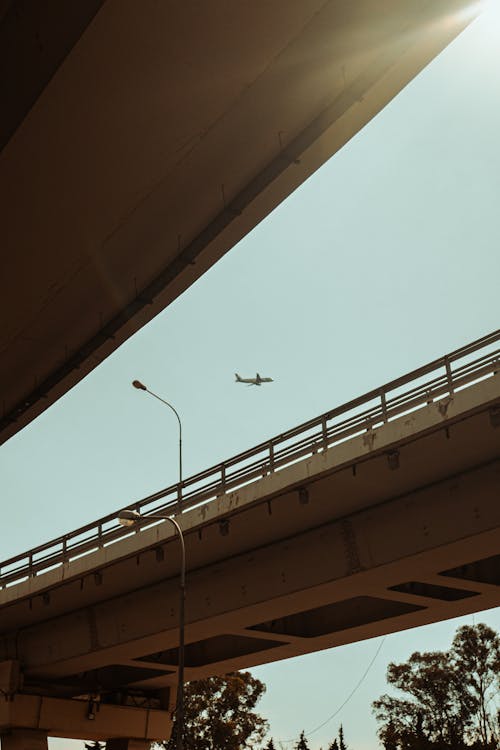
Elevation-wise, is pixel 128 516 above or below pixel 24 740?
above

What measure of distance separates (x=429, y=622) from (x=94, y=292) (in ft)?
65.6

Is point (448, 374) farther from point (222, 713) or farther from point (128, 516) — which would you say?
point (222, 713)

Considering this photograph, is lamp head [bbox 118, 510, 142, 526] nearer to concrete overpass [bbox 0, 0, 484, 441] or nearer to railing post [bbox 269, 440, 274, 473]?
railing post [bbox 269, 440, 274, 473]

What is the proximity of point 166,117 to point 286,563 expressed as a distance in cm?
1823

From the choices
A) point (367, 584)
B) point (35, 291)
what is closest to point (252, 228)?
point (35, 291)

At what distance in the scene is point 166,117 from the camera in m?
8.27

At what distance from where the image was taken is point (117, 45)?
282 inches

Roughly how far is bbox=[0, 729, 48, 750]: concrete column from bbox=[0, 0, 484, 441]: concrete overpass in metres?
28.2

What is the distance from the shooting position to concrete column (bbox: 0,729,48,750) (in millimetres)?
34903

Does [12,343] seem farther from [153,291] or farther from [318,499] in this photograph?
Answer: [318,499]

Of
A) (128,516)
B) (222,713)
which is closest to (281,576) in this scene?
(128,516)

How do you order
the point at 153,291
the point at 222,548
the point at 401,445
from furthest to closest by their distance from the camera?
the point at 222,548, the point at 401,445, the point at 153,291

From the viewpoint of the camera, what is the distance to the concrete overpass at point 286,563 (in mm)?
19734

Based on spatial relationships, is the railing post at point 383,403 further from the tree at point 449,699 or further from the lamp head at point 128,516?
the tree at point 449,699
